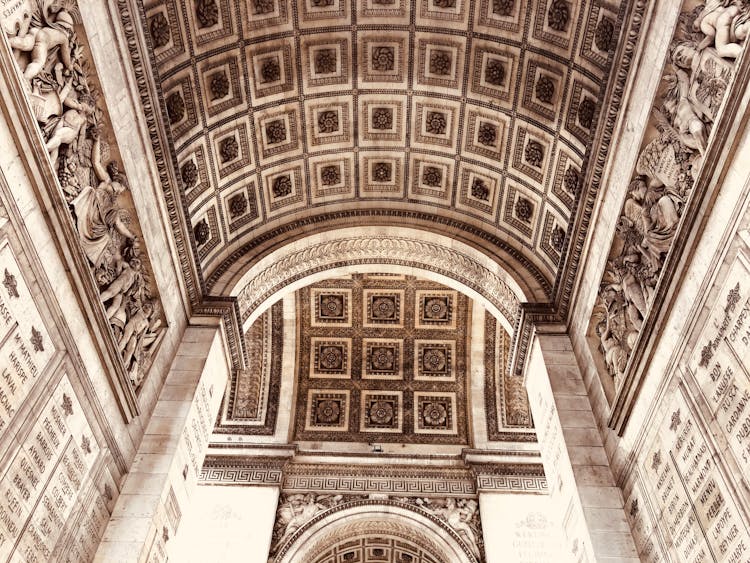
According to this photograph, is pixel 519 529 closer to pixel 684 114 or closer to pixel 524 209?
pixel 524 209

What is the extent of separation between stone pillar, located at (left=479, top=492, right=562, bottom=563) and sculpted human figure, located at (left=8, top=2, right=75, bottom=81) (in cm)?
1290

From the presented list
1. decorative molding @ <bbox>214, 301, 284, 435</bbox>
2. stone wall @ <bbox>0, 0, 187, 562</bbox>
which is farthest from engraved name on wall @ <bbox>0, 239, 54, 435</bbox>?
decorative molding @ <bbox>214, 301, 284, 435</bbox>

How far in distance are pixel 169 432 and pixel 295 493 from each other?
708 centimetres

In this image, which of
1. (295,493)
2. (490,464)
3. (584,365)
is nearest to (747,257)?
(584,365)

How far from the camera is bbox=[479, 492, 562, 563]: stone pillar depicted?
14.6m

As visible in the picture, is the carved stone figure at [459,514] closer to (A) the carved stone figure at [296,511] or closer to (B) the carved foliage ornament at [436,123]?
(A) the carved stone figure at [296,511]

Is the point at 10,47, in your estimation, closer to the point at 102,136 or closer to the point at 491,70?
the point at 102,136

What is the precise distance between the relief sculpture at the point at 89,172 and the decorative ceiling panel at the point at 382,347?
8853 mm

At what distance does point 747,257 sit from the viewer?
641cm

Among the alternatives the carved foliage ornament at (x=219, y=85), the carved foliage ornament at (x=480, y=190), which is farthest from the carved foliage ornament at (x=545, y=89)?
the carved foliage ornament at (x=219, y=85)

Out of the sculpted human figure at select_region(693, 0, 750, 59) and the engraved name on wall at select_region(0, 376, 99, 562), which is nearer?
the engraved name on wall at select_region(0, 376, 99, 562)

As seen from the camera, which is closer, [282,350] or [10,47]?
[10,47]

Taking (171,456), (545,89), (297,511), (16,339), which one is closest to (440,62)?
(545,89)

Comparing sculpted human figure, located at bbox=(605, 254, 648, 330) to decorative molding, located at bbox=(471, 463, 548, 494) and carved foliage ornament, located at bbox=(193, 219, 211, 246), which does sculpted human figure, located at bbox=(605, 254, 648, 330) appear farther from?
decorative molding, located at bbox=(471, 463, 548, 494)
